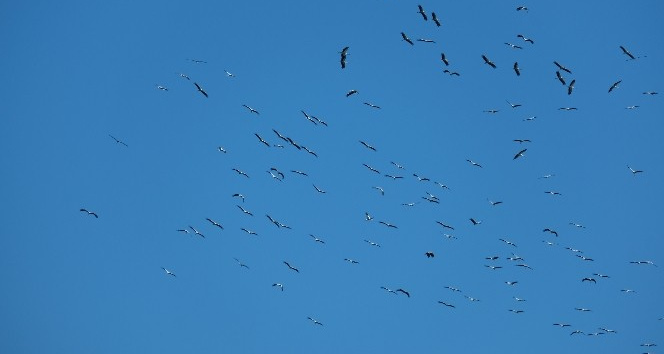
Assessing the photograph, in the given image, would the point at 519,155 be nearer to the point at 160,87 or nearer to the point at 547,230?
the point at 547,230

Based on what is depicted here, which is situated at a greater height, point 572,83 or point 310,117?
point 572,83

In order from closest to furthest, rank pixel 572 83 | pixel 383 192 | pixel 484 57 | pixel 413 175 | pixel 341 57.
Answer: pixel 341 57 < pixel 484 57 < pixel 572 83 < pixel 413 175 < pixel 383 192

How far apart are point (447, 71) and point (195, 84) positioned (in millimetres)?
11599

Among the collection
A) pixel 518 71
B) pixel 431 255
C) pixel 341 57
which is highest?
pixel 518 71

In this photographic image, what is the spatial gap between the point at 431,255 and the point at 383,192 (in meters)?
6.55

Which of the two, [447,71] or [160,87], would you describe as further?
[160,87]

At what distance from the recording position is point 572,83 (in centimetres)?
3156

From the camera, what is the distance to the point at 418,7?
2714 cm

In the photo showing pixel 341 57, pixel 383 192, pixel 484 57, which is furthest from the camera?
pixel 383 192

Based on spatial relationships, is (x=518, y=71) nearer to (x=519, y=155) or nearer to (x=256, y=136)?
(x=519, y=155)

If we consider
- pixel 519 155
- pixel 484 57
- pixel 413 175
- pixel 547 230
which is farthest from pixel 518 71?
pixel 547 230

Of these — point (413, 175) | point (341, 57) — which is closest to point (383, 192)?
point (413, 175)

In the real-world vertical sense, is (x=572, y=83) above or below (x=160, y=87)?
above

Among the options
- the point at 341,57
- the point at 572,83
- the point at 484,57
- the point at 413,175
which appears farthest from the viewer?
the point at 413,175
